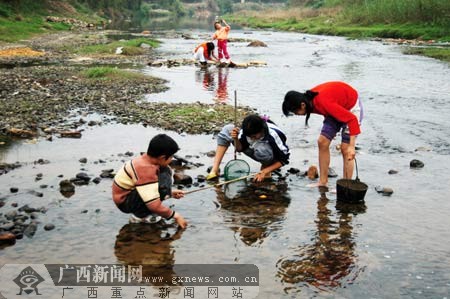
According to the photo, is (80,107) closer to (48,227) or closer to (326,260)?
(48,227)

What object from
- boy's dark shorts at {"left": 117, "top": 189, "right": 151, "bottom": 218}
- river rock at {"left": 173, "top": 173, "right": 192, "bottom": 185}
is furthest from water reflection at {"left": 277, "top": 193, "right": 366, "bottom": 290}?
river rock at {"left": 173, "top": 173, "right": 192, "bottom": 185}

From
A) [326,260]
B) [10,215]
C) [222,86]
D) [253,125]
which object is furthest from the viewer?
[222,86]

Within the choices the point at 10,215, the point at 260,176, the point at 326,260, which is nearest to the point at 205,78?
the point at 260,176

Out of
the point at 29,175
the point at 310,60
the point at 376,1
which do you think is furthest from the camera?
the point at 376,1

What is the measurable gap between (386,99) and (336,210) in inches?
364

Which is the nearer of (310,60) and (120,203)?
(120,203)

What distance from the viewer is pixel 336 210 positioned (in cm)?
664

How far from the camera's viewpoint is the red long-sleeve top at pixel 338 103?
6762mm

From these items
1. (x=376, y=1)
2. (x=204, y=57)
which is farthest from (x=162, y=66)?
(x=376, y=1)

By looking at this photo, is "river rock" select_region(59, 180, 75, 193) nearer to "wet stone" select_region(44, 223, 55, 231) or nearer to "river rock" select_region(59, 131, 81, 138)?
"wet stone" select_region(44, 223, 55, 231)

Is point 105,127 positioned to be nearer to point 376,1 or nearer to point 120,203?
point 120,203

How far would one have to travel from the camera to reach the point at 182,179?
7.43 m

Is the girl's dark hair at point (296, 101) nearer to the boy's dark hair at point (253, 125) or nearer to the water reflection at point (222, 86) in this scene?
the boy's dark hair at point (253, 125)

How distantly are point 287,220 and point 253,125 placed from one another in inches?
56.7
